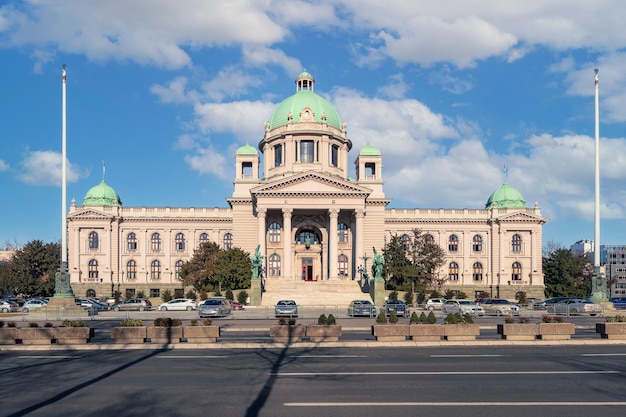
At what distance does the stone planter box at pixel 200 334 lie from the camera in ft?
88.2

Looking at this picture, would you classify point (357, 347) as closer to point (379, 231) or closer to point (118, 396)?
point (118, 396)

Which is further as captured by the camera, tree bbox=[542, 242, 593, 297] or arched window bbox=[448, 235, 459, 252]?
arched window bbox=[448, 235, 459, 252]

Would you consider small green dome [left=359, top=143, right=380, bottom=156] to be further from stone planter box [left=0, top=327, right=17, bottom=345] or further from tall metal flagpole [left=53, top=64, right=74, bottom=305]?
stone planter box [left=0, top=327, right=17, bottom=345]

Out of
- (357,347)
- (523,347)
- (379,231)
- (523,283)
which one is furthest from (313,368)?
(523,283)

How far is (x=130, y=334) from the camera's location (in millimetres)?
26906

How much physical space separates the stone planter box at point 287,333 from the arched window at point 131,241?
246 ft

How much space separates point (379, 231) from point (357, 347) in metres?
62.2

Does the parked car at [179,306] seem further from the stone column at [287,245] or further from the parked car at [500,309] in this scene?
the parked car at [500,309]

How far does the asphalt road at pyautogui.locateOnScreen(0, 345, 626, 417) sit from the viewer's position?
14320 mm

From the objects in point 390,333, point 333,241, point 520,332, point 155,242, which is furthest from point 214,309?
point 155,242

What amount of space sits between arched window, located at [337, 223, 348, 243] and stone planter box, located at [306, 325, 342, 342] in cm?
6216

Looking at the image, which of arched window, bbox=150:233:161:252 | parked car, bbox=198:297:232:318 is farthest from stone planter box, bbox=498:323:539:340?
arched window, bbox=150:233:161:252

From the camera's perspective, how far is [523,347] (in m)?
26.2

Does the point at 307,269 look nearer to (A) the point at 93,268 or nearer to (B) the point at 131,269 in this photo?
(B) the point at 131,269
